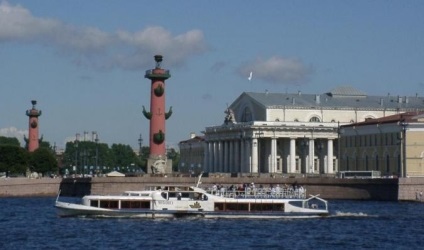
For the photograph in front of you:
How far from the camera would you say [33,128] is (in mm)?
136000

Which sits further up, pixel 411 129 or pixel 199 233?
pixel 411 129

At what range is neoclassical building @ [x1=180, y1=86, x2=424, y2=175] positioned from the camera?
12825cm

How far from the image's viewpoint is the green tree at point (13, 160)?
12688cm

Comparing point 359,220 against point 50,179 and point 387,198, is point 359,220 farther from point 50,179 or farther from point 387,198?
point 50,179

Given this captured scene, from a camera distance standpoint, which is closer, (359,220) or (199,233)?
(199,233)

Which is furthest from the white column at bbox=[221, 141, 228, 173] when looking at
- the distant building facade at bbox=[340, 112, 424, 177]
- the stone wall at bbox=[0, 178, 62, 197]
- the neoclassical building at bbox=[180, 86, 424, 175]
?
the stone wall at bbox=[0, 178, 62, 197]

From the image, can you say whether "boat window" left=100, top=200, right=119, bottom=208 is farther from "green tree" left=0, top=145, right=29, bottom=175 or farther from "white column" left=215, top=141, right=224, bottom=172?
"white column" left=215, top=141, right=224, bottom=172

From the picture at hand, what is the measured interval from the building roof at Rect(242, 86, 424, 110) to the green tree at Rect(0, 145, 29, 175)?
24.2 meters

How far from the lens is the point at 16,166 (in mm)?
127000

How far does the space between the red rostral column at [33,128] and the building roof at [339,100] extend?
859 inches

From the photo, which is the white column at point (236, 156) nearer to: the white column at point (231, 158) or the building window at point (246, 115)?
the white column at point (231, 158)

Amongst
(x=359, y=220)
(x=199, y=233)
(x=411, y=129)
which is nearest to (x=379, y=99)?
(x=411, y=129)

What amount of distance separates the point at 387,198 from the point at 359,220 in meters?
26.4

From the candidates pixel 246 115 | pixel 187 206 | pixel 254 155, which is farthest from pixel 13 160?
pixel 187 206
